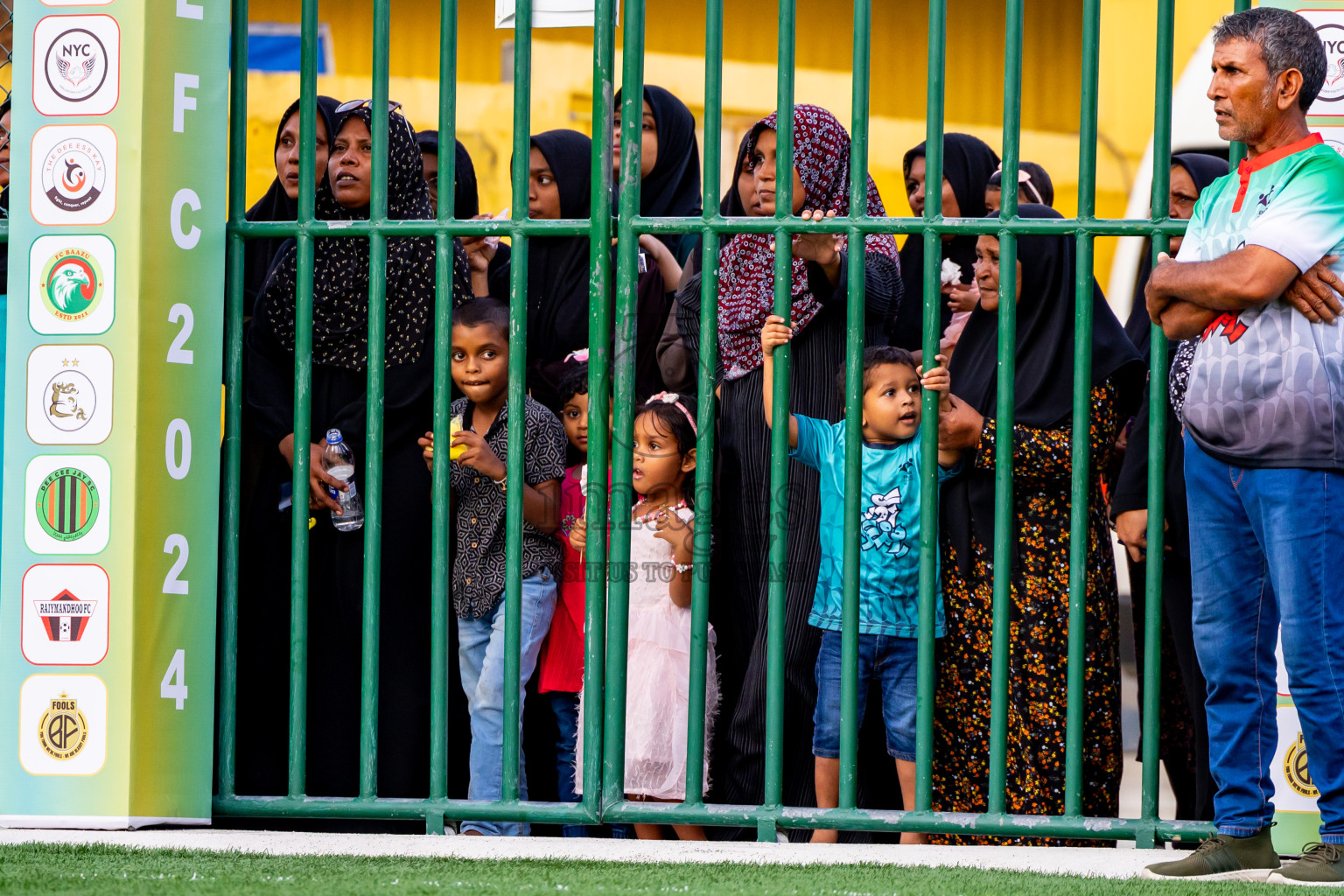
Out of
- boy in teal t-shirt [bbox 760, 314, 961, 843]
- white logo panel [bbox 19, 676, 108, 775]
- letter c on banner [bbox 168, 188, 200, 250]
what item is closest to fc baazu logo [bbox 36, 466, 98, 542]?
white logo panel [bbox 19, 676, 108, 775]

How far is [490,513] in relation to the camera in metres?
3.99

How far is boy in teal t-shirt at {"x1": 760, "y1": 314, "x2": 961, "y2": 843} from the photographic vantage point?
146 inches

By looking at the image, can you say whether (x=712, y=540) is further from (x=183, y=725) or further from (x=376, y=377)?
(x=183, y=725)

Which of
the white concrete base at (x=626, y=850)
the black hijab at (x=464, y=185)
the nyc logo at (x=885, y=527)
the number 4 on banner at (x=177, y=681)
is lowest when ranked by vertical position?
the white concrete base at (x=626, y=850)

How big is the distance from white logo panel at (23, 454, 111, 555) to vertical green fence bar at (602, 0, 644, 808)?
1122 millimetres

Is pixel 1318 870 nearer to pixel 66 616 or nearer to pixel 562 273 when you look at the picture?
pixel 562 273

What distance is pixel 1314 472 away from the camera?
114 inches

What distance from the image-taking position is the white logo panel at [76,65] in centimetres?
337

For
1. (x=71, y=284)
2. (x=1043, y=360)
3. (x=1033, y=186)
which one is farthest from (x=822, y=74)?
(x=71, y=284)

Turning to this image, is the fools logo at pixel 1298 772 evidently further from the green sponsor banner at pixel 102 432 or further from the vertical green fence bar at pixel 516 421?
the green sponsor banner at pixel 102 432

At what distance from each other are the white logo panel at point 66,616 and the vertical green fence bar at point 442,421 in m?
0.74

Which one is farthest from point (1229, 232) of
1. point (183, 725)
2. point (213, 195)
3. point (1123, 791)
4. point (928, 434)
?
point (1123, 791)

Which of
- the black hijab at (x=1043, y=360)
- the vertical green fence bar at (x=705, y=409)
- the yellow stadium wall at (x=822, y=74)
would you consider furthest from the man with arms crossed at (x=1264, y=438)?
the yellow stadium wall at (x=822, y=74)

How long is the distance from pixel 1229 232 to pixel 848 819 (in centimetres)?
151
